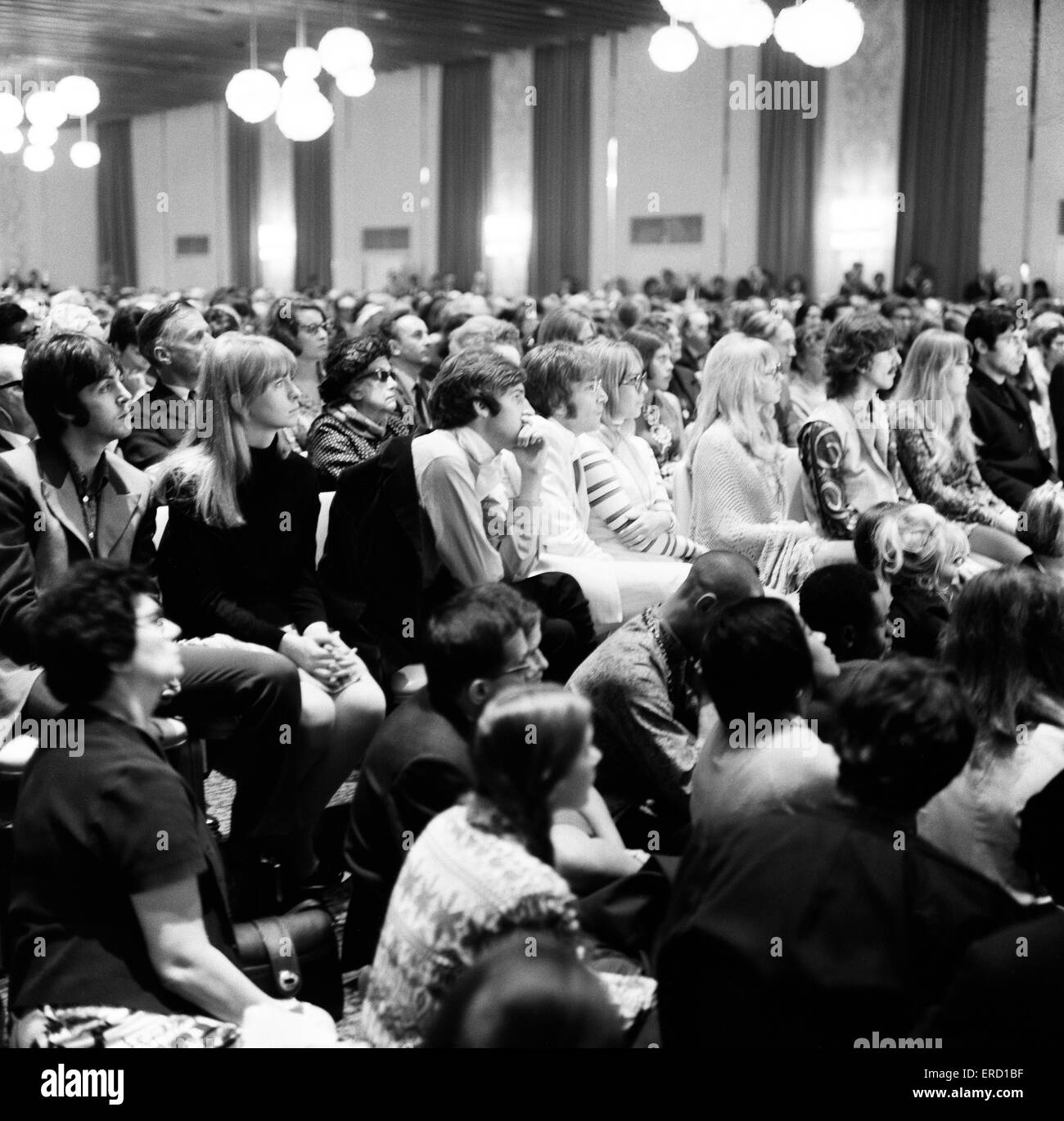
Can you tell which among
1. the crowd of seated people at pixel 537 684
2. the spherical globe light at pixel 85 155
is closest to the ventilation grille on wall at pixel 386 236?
the spherical globe light at pixel 85 155

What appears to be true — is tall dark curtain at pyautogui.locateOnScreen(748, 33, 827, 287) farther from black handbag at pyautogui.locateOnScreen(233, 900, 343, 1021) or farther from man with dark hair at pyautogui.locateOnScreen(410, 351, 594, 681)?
black handbag at pyautogui.locateOnScreen(233, 900, 343, 1021)

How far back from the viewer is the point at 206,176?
2369 centimetres

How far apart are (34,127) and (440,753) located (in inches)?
464

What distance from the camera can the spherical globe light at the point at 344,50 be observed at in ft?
28.0

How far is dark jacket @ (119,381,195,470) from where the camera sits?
4.22 meters

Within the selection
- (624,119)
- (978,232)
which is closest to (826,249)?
(978,232)

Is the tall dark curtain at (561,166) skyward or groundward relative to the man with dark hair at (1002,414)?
skyward

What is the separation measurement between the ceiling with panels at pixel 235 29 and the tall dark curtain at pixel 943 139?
2811mm

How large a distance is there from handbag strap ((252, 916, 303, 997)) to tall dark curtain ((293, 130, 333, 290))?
19.6m

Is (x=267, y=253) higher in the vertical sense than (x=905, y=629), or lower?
higher

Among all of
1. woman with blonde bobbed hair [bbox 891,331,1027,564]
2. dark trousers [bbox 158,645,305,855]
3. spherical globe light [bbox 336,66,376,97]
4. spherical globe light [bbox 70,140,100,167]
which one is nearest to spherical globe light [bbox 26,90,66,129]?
spherical globe light [bbox 70,140,100,167]

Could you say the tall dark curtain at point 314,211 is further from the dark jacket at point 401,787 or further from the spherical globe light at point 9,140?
the dark jacket at point 401,787
